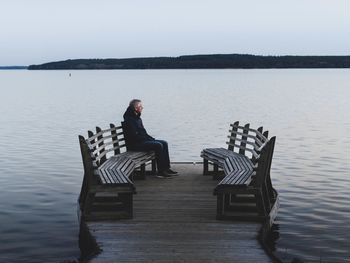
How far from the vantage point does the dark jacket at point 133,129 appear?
14508mm

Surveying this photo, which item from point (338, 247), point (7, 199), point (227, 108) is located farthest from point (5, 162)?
point (227, 108)

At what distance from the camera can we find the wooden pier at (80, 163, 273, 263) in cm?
899

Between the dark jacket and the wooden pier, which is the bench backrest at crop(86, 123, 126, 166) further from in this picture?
the wooden pier

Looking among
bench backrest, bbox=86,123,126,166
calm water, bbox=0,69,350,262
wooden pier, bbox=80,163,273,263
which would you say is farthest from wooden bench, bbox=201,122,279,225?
bench backrest, bbox=86,123,126,166

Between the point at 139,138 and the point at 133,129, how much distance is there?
1.22 ft

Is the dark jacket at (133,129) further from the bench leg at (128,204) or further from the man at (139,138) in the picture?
the bench leg at (128,204)

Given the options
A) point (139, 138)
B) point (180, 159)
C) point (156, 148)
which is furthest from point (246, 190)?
point (180, 159)

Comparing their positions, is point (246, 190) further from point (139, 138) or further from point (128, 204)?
point (139, 138)

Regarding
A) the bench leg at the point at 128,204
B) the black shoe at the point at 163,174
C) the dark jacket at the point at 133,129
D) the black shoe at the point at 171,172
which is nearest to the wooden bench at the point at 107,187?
the bench leg at the point at 128,204

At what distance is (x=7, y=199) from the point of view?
16766 mm

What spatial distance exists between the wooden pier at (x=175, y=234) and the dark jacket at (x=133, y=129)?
1.89 meters

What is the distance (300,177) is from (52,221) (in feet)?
30.6

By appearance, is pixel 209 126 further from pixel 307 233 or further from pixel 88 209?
pixel 88 209

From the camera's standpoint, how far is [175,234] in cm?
1009
